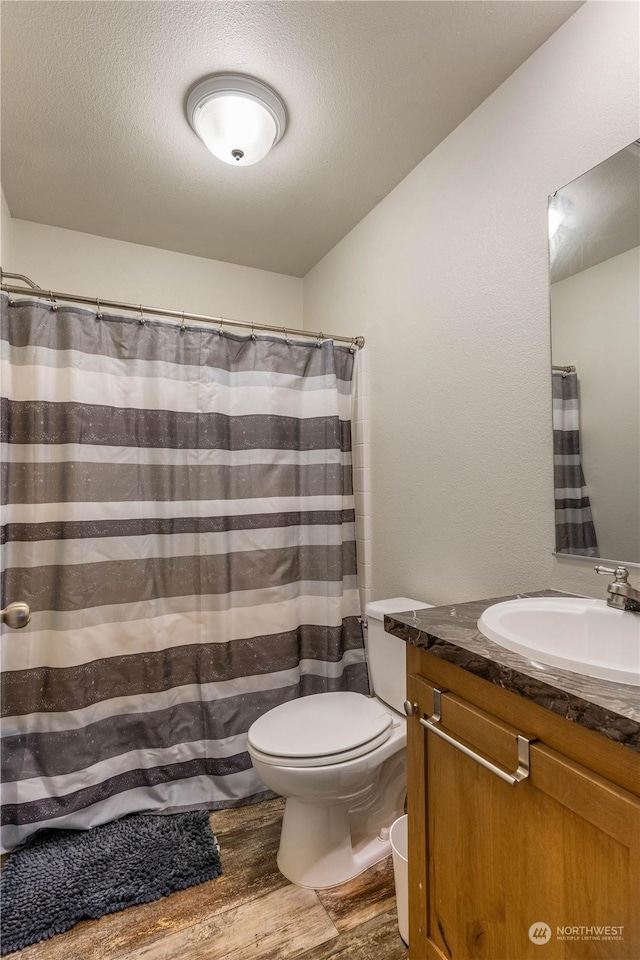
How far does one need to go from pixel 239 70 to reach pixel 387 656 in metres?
1.97

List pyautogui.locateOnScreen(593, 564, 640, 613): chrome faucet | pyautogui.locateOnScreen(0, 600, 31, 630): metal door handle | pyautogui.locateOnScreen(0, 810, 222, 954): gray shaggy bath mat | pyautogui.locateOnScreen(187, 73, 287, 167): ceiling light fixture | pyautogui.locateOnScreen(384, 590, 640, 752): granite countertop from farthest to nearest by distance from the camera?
pyautogui.locateOnScreen(187, 73, 287, 167): ceiling light fixture, pyautogui.locateOnScreen(0, 810, 222, 954): gray shaggy bath mat, pyautogui.locateOnScreen(593, 564, 640, 613): chrome faucet, pyautogui.locateOnScreen(0, 600, 31, 630): metal door handle, pyautogui.locateOnScreen(384, 590, 640, 752): granite countertop

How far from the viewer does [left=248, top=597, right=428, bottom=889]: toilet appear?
4.65 ft

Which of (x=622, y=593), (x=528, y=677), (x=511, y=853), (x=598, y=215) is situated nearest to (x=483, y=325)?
(x=598, y=215)

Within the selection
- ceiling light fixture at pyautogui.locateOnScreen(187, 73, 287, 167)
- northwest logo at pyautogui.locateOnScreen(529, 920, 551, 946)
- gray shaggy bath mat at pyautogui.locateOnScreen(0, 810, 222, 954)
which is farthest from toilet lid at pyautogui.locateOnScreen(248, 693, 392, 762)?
ceiling light fixture at pyautogui.locateOnScreen(187, 73, 287, 167)

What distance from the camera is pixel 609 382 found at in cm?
119

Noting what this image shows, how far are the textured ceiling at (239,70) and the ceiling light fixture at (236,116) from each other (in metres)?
0.03

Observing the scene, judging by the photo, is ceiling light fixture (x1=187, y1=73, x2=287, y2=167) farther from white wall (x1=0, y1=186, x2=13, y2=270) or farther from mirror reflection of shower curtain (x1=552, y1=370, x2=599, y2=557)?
mirror reflection of shower curtain (x1=552, y1=370, x2=599, y2=557)

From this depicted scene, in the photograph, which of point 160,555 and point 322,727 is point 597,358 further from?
point 160,555

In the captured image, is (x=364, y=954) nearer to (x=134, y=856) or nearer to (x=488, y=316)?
(x=134, y=856)

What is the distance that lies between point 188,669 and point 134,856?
0.59 meters

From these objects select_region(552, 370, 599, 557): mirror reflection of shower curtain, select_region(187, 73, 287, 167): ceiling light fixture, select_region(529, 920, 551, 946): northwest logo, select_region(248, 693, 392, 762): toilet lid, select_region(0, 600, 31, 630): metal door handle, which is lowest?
select_region(248, 693, 392, 762): toilet lid

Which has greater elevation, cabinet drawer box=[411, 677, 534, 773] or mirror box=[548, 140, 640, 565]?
mirror box=[548, 140, 640, 565]

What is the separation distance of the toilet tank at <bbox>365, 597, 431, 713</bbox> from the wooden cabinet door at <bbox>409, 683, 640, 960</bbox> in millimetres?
625

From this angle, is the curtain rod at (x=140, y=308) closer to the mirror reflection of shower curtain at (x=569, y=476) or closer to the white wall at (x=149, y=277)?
the white wall at (x=149, y=277)
